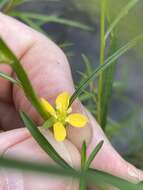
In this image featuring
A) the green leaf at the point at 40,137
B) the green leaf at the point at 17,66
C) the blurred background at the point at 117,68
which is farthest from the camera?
the blurred background at the point at 117,68

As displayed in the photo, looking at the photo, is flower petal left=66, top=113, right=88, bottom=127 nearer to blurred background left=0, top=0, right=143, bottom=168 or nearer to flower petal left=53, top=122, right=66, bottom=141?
flower petal left=53, top=122, right=66, bottom=141

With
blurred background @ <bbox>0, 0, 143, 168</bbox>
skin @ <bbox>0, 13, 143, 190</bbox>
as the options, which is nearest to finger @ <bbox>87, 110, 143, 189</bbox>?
skin @ <bbox>0, 13, 143, 190</bbox>

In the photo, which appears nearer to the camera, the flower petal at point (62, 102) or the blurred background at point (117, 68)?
the flower petal at point (62, 102)

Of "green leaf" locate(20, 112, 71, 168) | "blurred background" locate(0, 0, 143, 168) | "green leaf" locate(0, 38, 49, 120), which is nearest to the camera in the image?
"green leaf" locate(0, 38, 49, 120)

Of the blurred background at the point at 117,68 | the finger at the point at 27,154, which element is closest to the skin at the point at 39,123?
the finger at the point at 27,154

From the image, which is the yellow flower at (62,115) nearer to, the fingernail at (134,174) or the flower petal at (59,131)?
the flower petal at (59,131)

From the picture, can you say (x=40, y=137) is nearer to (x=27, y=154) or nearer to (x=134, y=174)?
(x=27, y=154)
